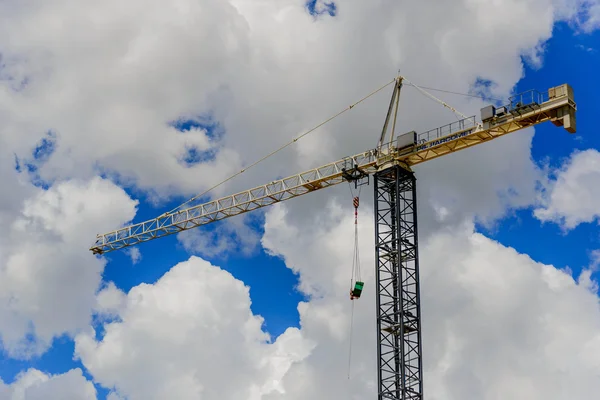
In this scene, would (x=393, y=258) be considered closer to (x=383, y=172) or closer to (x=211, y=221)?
(x=383, y=172)

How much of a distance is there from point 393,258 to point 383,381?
14520 millimetres

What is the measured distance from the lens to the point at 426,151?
346 feet

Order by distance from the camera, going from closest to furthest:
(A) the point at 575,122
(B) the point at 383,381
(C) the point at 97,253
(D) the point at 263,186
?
1. (A) the point at 575,122
2. (B) the point at 383,381
3. (D) the point at 263,186
4. (C) the point at 97,253

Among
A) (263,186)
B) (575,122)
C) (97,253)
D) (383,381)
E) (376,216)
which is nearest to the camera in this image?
(575,122)

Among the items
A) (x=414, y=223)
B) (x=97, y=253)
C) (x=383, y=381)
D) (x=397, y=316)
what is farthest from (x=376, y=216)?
(x=97, y=253)

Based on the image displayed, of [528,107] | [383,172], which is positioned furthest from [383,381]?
[528,107]

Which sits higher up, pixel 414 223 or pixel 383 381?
pixel 414 223

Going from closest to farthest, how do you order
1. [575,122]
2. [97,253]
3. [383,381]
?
[575,122] → [383,381] → [97,253]

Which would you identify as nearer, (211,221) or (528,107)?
(528,107)

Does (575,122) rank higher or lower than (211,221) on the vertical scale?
lower

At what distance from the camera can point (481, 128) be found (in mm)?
100938

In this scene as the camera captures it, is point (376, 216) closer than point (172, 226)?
Yes

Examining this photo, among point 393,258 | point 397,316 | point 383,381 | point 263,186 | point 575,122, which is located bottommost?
point 383,381

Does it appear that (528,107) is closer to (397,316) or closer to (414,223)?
(414,223)
